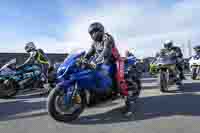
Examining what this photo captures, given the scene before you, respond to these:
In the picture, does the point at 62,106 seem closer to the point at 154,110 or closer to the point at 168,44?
the point at 154,110

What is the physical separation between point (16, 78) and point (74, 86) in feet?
12.7

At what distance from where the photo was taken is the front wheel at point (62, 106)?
4.14m

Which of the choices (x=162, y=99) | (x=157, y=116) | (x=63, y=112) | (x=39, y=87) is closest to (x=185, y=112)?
(x=157, y=116)

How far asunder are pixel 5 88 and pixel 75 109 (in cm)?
387

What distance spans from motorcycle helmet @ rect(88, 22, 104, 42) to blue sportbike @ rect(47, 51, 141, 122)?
1.76 feet

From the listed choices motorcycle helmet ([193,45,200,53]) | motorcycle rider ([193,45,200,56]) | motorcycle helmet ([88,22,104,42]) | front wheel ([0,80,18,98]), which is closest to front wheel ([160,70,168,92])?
motorcycle helmet ([88,22,104,42])

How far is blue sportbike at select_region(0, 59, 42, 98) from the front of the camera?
24.5ft

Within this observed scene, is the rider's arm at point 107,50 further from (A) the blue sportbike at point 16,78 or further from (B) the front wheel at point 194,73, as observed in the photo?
(B) the front wheel at point 194,73

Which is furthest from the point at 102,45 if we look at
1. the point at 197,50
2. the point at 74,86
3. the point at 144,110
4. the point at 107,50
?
the point at 197,50

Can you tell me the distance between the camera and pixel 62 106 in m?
4.31

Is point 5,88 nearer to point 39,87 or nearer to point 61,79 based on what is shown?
point 39,87

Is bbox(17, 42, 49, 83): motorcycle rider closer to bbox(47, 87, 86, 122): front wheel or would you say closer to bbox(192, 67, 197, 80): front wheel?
bbox(47, 87, 86, 122): front wheel

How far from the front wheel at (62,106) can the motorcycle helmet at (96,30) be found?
4.00 ft

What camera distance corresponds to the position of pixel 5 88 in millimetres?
7488
